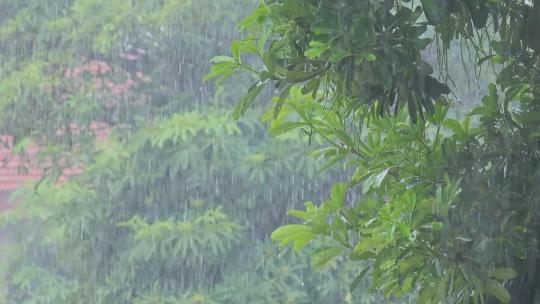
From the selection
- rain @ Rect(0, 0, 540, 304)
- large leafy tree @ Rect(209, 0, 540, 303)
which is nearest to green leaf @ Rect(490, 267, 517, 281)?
large leafy tree @ Rect(209, 0, 540, 303)

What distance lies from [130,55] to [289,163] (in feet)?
3.79

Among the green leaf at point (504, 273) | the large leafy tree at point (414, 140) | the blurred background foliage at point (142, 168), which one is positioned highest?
the large leafy tree at point (414, 140)

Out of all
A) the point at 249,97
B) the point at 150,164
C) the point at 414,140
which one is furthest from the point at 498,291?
the point at 150,164

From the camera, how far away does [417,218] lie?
132 centimetres

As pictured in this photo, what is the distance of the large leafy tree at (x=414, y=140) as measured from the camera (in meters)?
1.22

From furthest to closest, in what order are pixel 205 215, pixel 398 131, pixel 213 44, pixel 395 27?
pixel 213 44 < pixel 205 215 < pixel 398 131 < pixel 395 27

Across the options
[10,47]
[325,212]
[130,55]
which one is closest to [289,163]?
[130,55]

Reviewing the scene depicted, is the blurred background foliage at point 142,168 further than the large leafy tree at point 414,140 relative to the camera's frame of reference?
Yes

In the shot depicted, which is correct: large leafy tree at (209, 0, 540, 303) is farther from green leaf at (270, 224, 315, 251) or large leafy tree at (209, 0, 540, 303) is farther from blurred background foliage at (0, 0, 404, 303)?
blurred background foliage at (0, 0, 404, 303)

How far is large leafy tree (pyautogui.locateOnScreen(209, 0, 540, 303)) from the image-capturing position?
1.22 m

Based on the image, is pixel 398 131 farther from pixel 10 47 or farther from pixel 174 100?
pixel 10 47

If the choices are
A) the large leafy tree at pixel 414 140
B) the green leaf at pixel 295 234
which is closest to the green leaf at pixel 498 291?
the large leafy tree at pixel 414 140

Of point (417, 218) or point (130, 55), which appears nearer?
point (417, 218)

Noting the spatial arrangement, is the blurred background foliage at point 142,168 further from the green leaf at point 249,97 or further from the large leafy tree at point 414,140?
the green leaf at point 249,97
